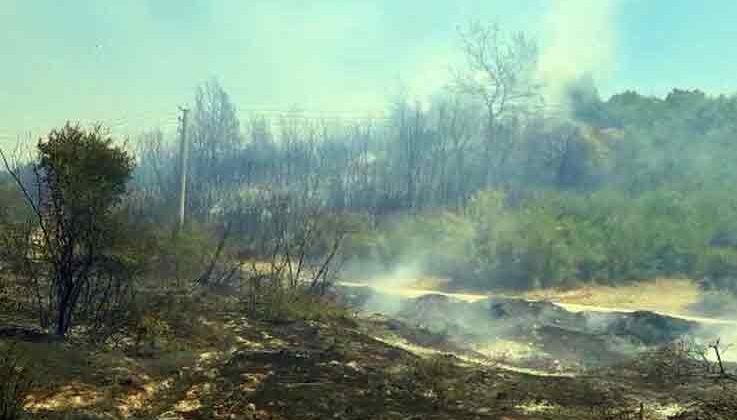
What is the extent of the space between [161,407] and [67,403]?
124 centimetres

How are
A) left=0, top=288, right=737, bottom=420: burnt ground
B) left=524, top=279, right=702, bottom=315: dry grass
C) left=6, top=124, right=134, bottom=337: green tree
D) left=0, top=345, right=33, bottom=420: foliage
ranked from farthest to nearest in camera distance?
left=524, top=279, right=702, bottom=315: dry grass → left=6, top=124, right=134, bottom=337: green tree → left=0, top=288, right=737, bottom=420: burnt ground → left=0, top=345, right=33, bottom=420: foliage

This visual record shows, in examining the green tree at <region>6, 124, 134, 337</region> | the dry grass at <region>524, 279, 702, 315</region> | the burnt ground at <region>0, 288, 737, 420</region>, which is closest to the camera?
the burnt ground at <region>0, 288, 737, 420</region>

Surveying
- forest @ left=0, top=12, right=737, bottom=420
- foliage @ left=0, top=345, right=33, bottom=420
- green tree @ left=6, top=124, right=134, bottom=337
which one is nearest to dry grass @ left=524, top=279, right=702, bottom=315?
forest @ left=0, top=12, right=737, bottom=420

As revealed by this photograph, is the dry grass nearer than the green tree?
No

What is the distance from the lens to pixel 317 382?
1129cm

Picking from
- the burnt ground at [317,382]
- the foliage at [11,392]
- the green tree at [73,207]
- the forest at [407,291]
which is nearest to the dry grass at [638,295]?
the forest at [407,291]

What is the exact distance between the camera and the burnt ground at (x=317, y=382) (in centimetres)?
967

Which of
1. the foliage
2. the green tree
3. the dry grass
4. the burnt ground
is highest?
the green tree

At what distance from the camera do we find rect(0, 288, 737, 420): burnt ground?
381 inches

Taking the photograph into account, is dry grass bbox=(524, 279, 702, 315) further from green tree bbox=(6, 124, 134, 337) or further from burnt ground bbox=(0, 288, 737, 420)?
green tree bbox=(6, 124, 134, 337)

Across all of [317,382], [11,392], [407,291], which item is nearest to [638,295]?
[407,291]

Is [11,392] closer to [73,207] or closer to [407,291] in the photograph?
[73,207]

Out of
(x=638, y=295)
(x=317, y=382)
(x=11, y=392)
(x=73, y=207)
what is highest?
(x=73, y=207)

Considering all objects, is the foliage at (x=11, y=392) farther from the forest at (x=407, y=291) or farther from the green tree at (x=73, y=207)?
the green tree at (x=73, y=207)
